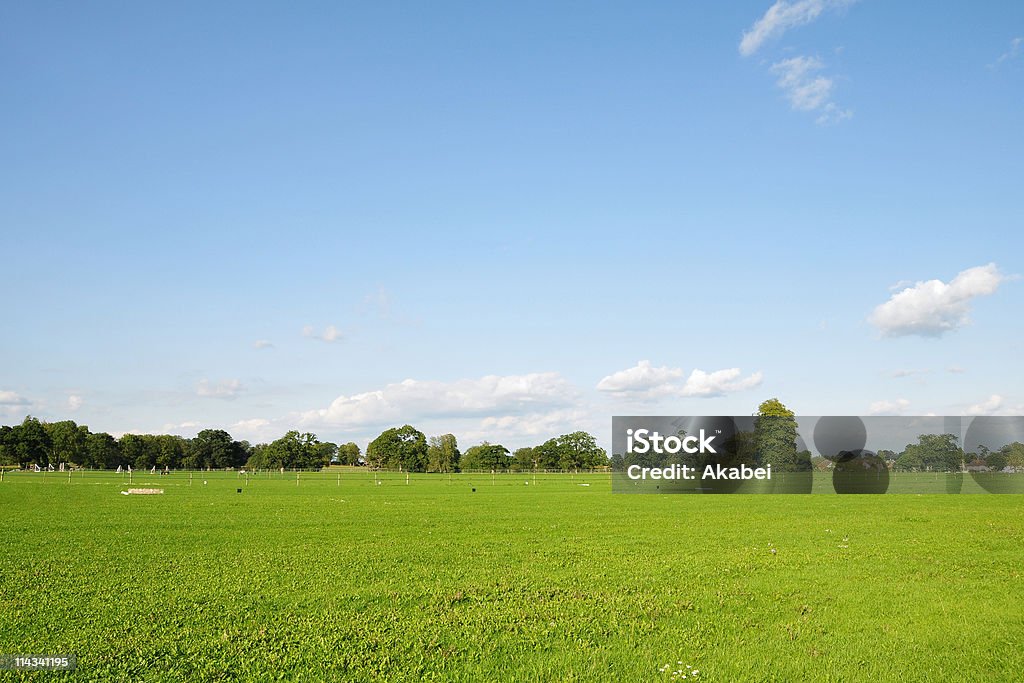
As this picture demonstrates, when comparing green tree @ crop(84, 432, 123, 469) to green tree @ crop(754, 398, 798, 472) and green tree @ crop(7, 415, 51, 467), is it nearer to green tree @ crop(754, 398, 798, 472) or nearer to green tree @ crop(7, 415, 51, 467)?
green tree @ crop(7, 415, 51, 467)

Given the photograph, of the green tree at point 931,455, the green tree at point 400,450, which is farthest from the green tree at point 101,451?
the green tree at point 931,455

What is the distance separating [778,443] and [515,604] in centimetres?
7845

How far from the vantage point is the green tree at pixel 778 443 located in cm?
8369

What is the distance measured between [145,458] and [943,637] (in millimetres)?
190419

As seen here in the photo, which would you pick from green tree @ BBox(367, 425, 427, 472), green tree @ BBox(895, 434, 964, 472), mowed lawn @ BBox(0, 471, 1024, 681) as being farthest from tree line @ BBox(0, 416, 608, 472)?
mowed lawn @ BBox(0, 471, 1024, 681)

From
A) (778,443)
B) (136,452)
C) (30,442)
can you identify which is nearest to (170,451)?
(136,452)

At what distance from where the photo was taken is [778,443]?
8575cm

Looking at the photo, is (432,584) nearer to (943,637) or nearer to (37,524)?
(943,637)

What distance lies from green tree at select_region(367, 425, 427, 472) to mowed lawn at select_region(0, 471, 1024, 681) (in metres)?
149

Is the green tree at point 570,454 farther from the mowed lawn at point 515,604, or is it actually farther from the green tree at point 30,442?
the mowed lawn at point 515,604

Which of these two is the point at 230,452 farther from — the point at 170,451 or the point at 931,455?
the point at 931,455

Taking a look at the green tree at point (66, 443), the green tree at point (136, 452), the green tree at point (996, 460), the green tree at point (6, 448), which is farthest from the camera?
the green tree at point (136, 452)

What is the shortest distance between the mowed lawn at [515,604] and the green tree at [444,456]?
15425 cm

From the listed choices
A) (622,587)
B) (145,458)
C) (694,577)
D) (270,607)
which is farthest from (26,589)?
(145,458)
